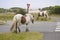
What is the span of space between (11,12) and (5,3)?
1.13 feet

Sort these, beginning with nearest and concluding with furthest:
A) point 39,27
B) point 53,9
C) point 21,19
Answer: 1. point 21,19
2. point 53,9
3. point 39,27

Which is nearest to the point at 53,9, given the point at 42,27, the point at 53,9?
the point at 53,9

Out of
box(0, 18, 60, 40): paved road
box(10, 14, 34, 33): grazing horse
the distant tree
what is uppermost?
the distant tree

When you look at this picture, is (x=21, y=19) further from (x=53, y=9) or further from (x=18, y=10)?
(x=53, y=9)

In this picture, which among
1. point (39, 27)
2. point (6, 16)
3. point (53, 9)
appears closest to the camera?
point (6, 16)

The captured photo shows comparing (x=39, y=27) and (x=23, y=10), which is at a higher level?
(x=23, y=10)

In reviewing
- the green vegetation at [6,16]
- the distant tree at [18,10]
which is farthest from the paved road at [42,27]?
the distant tree at [18,10]

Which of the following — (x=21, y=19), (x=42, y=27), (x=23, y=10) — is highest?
(x=23, y=10)

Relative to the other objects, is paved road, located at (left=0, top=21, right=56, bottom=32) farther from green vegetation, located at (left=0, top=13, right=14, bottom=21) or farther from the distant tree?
the distant tree

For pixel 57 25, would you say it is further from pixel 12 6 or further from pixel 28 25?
pixel 12 6

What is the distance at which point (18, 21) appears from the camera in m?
5.97

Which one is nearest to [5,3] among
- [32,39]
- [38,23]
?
[38,23]

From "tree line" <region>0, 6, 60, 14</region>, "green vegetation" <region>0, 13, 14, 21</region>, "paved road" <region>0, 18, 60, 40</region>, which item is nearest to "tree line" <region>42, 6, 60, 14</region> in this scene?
"tree line" <region>0, 6, 60, 14</region>

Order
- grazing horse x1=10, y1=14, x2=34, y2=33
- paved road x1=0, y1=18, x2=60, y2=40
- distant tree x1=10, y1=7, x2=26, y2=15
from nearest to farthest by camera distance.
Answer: grazing horse x1=10, y1=14, x2=34, y2=33 → distant tree x1=10, y1=7, x2=26, y2=15 → paved road x1=0, y1=18, x2=60, y2=40
